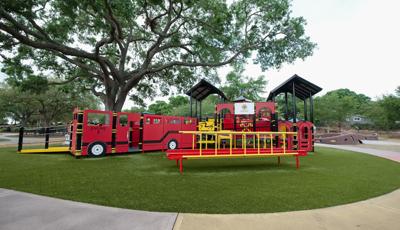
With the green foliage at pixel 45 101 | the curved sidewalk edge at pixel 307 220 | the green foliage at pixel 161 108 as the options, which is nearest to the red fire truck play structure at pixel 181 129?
the curved sidewalk edge at pixel 307 220

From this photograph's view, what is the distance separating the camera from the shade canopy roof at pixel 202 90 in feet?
51.4

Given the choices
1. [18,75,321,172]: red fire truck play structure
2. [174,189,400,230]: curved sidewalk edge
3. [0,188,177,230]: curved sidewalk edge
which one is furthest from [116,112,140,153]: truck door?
[174,189,400,230]: curved sidewalk edge

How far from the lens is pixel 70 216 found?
3.18 meters

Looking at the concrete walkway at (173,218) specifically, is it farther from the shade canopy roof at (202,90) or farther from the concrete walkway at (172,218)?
the shade canopy roof at (202,90)

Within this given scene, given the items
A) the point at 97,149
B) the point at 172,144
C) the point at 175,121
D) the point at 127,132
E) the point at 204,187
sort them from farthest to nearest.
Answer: the point at 175,121 → the point at 172,144 → the point at 127,132 → the point at 97,149 → the point at 204,187

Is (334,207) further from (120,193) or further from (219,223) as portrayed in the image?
(120,193)

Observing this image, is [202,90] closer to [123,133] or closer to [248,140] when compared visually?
[248,140]

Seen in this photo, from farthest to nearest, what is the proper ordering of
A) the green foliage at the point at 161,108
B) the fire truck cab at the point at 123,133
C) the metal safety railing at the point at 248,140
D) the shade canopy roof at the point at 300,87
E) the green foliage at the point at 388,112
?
the green foliage at the point at 161,108, the green foliage at the point at 388,112, the shade canopy roof at the point at 300,87, the fire truck cab at the point at 123,133, the metal safety railing at the point at 248,140

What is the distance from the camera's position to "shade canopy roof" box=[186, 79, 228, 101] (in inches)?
617

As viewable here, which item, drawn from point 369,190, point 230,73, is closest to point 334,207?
point 369,190

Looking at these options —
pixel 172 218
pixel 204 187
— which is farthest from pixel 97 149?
pixel 172 218

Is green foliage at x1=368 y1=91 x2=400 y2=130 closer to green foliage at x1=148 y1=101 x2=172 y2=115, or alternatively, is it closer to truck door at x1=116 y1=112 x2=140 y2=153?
truck door at x1=116 y1=112 x2=140 y2=153

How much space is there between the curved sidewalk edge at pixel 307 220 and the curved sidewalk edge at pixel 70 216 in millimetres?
462

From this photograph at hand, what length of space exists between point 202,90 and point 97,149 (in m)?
9.12
